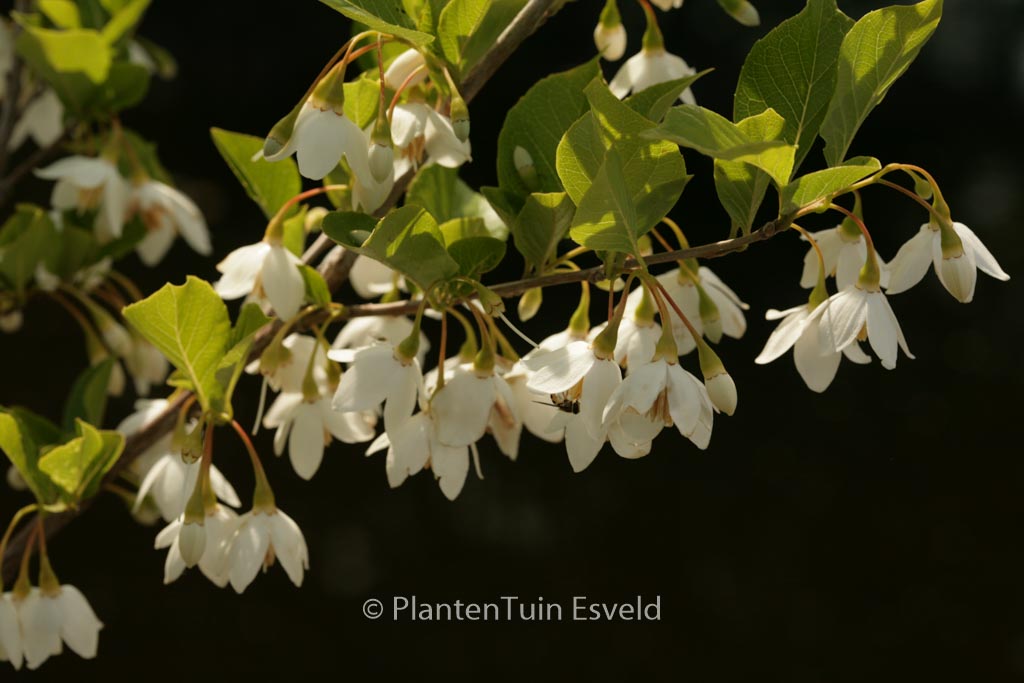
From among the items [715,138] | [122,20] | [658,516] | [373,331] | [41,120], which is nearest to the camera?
[715,138]

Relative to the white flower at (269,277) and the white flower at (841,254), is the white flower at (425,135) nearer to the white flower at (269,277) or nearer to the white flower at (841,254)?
the white flower at (269,277)

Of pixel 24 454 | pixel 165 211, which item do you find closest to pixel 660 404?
pixel 24 454

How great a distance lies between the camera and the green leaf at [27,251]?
2.84 feet

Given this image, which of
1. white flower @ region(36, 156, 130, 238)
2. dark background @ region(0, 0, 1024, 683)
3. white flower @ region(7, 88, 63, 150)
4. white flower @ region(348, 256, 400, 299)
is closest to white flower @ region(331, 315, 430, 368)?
white flower @ region(348, 256, 400, 299)

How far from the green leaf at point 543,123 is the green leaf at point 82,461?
1.04 ft

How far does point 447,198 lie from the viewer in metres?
0.69

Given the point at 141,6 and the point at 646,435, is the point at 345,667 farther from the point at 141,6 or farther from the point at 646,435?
the point at 646,435

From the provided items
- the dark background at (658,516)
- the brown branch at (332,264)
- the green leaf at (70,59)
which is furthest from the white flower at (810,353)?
the dark background at (658,516)

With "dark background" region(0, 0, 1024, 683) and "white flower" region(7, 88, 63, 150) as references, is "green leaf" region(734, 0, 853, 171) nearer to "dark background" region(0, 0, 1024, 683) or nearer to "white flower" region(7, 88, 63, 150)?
"white flower" region(7, 88, 63, 150)

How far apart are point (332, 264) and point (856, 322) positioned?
1.17 feet

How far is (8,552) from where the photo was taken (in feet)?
2.51

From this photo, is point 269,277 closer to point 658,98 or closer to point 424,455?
point 424,455

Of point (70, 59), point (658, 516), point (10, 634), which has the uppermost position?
point (658, 516)

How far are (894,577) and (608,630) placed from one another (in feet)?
1.70
